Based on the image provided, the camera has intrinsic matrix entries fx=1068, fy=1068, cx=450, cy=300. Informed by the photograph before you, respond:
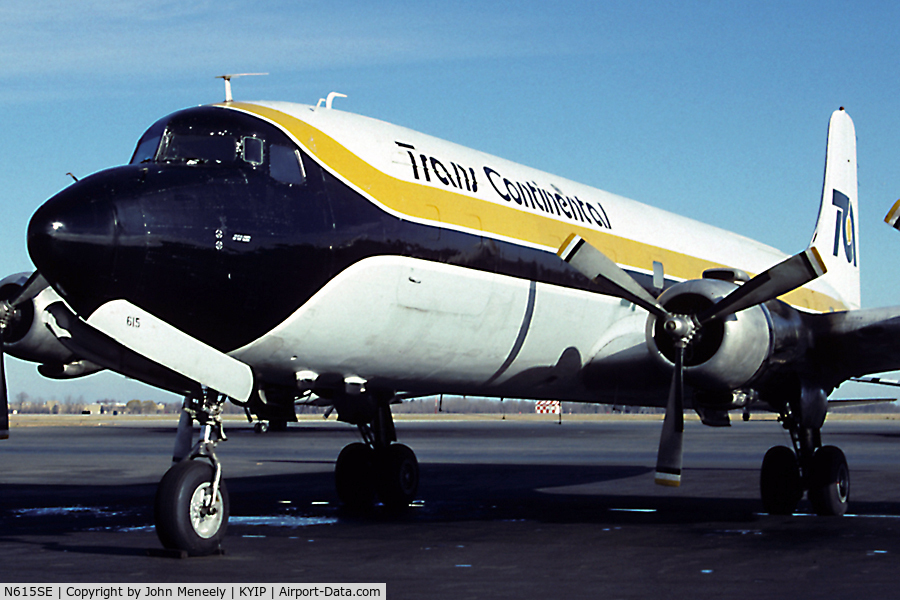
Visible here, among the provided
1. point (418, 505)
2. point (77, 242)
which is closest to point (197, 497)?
point (77, 242)

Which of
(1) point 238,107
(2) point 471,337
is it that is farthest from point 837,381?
(1) point 238,107

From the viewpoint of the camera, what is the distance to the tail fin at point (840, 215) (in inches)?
819

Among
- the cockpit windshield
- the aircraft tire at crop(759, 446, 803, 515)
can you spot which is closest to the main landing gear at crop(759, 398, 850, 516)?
the aircraft tire at crop(759, 446, 803, 515)

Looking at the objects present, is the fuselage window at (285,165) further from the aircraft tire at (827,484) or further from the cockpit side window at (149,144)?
the aircraft tire at (827,484)

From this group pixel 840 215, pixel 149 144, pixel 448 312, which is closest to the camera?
pixel 149 144

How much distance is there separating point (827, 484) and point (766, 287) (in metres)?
3.86

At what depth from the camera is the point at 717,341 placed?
522 inches

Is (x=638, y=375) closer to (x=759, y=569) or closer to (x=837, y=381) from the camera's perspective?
A: (x=837, y=381)

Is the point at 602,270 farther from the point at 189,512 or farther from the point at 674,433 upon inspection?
the point at 189,512

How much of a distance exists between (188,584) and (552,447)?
3088cm

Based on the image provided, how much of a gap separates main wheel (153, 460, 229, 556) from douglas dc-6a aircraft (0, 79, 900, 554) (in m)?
0.02

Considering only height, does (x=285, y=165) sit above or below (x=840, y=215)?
below

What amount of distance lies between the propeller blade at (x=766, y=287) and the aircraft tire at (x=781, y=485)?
11.8 ft

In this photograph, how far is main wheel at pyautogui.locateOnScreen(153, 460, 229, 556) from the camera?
1006cm
